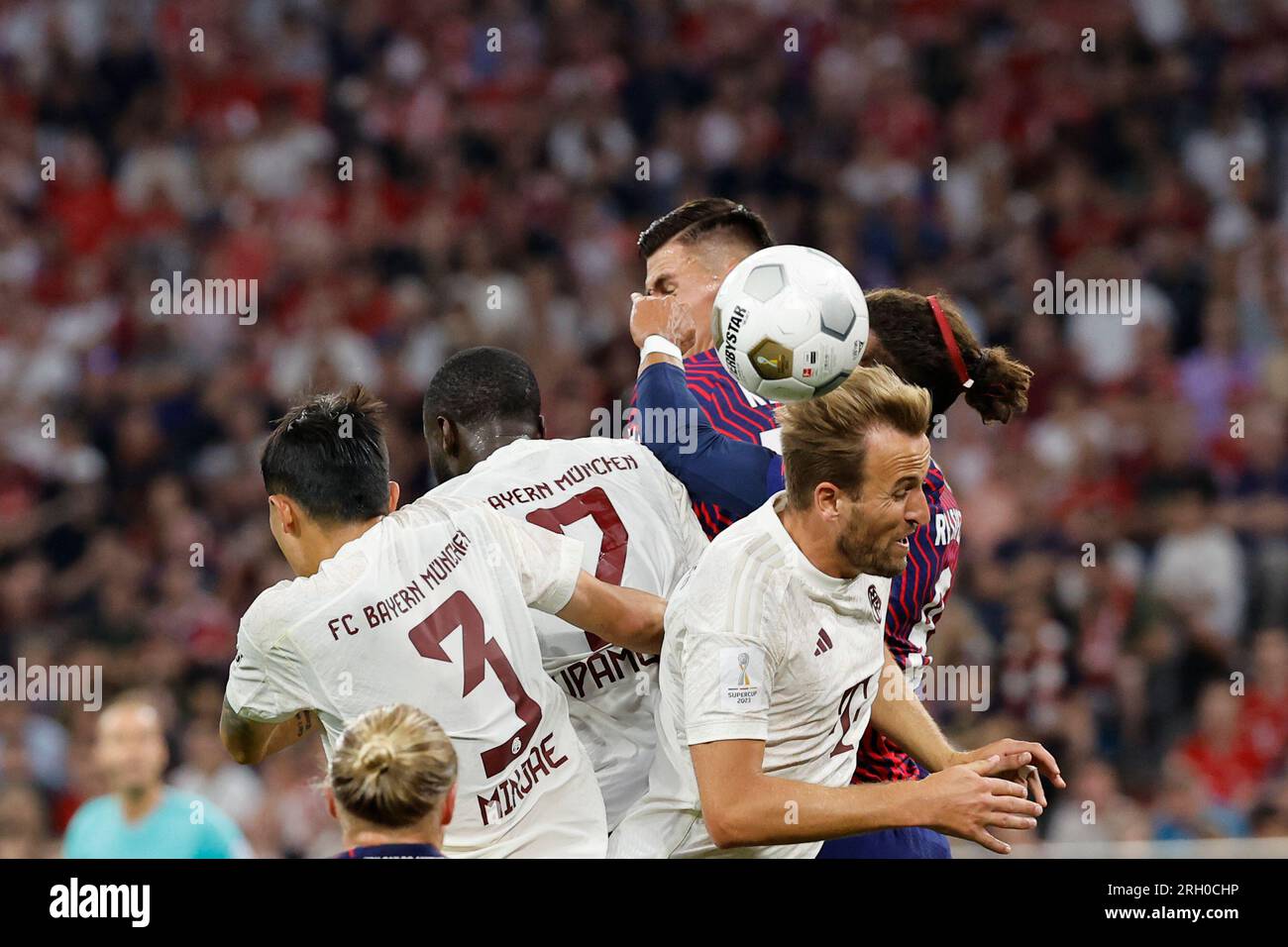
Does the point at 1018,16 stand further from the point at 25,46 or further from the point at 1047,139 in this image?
the point at 25,46

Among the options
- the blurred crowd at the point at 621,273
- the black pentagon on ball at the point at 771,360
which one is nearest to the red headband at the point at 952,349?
the black pentagon on ball at the point at 771,360

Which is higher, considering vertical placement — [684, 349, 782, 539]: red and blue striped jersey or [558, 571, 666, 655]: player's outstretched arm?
[684, 349, 782, 539]: red and blue striped jersey

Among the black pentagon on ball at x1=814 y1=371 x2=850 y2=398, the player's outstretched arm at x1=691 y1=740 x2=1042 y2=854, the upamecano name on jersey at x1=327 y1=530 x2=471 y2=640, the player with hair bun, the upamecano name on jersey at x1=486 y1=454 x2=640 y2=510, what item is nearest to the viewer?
the player with hair bun

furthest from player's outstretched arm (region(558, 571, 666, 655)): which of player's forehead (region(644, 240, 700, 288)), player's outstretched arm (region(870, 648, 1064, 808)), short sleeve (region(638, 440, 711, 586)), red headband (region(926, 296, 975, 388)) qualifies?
player's forehead (region(644, 240, 700, 288))

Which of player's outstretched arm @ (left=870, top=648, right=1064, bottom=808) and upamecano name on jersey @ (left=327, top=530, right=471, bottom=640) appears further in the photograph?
player's outstretched arm @ (left=870, top=648, right=1064, bottom=808)

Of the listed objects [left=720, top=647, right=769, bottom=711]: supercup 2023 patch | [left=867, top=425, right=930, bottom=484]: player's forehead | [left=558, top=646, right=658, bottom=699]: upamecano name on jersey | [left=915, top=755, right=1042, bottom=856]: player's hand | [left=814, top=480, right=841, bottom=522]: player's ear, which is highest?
[left=867, top=425, right=930, bottom=484]: player's forehead

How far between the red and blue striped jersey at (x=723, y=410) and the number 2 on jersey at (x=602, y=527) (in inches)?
11.4

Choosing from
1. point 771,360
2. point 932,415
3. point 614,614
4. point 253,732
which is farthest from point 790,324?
point 253,732

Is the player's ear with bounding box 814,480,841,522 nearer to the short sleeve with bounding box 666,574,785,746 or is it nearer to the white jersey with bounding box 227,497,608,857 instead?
the short sleeve with bounding box 666,574,785,746

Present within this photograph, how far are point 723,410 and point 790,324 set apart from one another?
527 mm

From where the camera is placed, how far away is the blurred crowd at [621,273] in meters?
8.89

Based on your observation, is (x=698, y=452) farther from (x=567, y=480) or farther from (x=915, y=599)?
(x=915, y=599)

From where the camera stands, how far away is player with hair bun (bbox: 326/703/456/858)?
10.9 ft

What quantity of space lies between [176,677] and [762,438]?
16.8 ft
